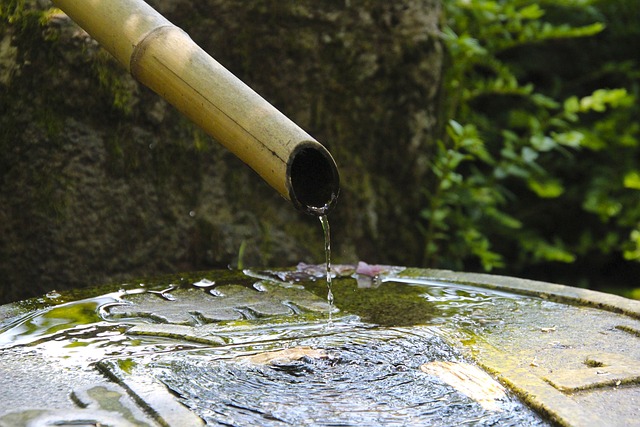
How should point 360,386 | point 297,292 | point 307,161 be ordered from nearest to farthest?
point 360,386 → point 307,161 → point 297,292

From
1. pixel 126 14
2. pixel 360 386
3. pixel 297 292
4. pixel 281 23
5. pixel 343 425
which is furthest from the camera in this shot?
pixel 281 23

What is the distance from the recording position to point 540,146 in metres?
4.41

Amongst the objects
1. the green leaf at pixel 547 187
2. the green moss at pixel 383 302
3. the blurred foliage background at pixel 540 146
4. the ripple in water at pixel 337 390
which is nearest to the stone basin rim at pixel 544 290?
the green moss at pixel 383 302

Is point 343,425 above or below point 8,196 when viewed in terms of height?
below

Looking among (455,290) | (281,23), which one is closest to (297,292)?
(455,290)

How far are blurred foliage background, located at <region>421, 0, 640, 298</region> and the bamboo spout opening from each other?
1763 mm

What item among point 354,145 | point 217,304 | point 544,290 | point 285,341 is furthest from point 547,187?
point 285,341

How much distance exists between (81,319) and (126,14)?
35.1 inches

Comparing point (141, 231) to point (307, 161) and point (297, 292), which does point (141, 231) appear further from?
point (307, 161)

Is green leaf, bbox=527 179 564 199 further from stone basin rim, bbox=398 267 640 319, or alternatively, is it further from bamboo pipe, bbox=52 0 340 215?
bamboo pipe, bbox=52 0 340 215

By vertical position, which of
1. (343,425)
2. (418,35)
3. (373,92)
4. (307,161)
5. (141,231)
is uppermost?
(418,35)

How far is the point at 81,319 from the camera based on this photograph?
7.87 ft

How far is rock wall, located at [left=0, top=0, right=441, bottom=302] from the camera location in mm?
Answer: 3105

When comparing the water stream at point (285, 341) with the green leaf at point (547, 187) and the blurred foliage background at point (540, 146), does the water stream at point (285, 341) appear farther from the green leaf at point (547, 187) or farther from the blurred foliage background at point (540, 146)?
the green leaf at point (547, 187)
